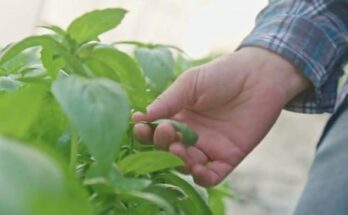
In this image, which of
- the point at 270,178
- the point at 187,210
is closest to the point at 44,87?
the point at 187,210

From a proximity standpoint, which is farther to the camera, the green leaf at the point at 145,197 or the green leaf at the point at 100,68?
the green leaf at the point at 100,68

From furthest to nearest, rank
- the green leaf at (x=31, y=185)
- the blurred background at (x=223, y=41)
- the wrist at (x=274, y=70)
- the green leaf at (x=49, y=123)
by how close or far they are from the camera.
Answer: the blurred background at (x=223, y=41) < the wrist at (x=274, y=70) < the green leaf at (x=49, y=123) < the green leaf at (x=31, y=185)

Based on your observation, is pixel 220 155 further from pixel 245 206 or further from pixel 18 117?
pixel 245 206

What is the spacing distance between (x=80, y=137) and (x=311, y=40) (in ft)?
1.42

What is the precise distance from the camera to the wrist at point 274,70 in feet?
2.16

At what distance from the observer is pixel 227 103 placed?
641 millimetres

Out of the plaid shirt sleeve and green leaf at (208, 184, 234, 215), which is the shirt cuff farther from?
green leaf at (208, 184, 234, 215)

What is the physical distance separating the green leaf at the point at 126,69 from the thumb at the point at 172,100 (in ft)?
0.18

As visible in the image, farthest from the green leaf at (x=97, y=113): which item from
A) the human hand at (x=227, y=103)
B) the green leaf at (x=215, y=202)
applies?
the green leaf at (x=215, y=202)

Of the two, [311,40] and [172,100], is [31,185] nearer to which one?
[172,100]

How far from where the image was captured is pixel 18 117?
0.27m

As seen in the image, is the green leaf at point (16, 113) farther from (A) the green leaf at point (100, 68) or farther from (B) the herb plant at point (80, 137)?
(A) the green leaf at point (100, 68)

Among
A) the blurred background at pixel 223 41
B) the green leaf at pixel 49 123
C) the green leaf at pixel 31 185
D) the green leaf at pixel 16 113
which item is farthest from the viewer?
the blurred background at pixel 223 41

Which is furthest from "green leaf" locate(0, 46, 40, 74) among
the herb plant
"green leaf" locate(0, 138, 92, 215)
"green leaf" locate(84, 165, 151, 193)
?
"green leaf" locate(0, 138, 92, 215)
